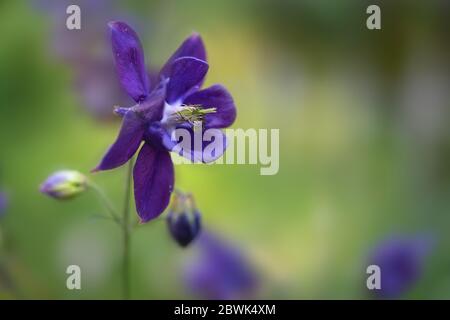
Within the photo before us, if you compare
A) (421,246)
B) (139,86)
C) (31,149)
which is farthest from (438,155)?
(139,86)

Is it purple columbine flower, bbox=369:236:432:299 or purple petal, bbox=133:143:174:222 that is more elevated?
purple petal, bbox=133:143:174:222

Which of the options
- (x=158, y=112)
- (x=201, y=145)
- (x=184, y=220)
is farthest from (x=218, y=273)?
(x=158, y=112)

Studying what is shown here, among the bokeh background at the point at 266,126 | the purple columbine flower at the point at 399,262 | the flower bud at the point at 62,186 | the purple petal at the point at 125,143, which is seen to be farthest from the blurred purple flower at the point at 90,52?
the purple petal at the point at 125,143

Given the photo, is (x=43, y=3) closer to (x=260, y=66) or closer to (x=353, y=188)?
(x=260, y=66)

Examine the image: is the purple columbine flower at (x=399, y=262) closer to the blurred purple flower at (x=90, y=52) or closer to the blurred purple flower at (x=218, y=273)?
the blurred purple flower at (x=218, y=273)

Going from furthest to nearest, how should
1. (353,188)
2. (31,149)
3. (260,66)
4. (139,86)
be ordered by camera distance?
(260,66), (353,188), (31,149), (139,86)

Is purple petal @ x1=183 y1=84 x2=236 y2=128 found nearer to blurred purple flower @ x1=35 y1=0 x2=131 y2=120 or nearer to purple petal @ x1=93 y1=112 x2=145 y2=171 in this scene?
purple petal @ x1=93 y1=112 x2=145 y2=171

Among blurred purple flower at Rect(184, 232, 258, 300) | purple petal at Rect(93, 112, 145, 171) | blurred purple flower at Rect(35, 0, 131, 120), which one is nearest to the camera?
purple petal at Rect(93, 112, 145, 171)

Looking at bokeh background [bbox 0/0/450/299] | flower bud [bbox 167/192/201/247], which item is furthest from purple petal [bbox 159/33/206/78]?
bokeh background [bbox 0/0/450/299]
